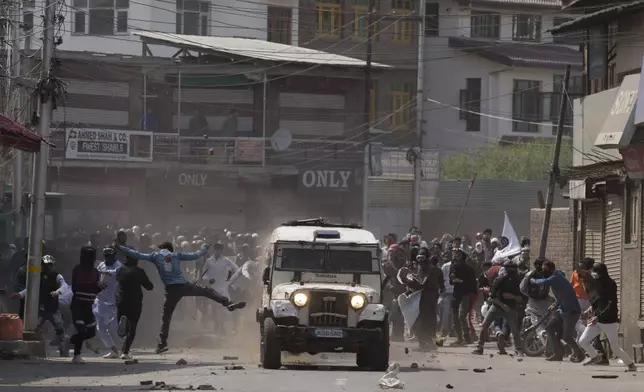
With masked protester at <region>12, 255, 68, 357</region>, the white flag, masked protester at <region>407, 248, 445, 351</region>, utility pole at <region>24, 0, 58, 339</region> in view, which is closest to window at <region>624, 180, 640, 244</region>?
the white flag

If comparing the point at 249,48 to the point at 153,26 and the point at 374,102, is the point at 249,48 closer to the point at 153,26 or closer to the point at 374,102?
the point at 153,26

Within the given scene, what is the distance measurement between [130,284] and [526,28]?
43.8 meters

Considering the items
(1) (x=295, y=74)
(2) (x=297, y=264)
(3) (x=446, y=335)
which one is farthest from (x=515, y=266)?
(1) (x=295, y=74)

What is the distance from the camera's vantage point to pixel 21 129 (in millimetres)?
20578

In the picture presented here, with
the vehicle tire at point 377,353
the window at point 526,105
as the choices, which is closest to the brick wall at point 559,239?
the vehicle tire at point 377,353

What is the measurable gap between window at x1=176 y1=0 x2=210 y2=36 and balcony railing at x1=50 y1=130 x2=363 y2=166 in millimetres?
6573

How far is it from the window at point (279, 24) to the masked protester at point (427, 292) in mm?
29771

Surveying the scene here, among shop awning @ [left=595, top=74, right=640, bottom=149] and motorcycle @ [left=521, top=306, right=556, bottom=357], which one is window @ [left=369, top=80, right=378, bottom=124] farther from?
motorcycle @ [left=521, top=306, right=556, bottom=357]

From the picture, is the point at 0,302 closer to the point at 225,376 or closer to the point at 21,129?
the point at 21,129

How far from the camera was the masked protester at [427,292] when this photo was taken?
27.1 metres

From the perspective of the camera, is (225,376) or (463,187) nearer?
(225,376)

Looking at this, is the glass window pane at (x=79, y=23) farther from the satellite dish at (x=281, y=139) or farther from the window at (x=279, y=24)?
the satellite dish at (x=281, y=139)

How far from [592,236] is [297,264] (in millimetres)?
11978

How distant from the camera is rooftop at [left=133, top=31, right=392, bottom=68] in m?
47.1
